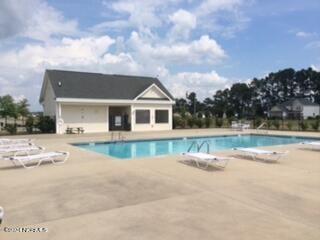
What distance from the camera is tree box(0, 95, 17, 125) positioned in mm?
24141

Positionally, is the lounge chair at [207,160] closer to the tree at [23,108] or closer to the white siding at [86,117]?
the white siding at [86,117]

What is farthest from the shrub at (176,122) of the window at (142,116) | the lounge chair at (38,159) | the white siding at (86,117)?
the lounge chair at (38,159)

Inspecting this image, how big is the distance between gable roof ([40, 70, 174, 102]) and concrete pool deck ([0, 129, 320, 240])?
15366mm

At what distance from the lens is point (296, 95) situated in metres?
75.4

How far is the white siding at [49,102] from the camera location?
78.4 ft

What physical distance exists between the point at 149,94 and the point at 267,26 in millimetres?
11029

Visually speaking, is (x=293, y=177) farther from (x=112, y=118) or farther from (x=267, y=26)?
(x=112, y=118)

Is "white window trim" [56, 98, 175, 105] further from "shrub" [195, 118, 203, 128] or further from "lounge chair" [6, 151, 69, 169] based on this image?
"lounge chair" [6, 151, 69, 169]

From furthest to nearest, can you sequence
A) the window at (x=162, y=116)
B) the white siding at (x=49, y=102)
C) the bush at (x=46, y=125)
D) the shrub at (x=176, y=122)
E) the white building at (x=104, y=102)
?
the shrub at (x=176, y=122)
the window at (x=162, y=116)
the white siding at (x=49, y=102)
the white building at (x=104, y=102)
the bush at (x=46, y=125)

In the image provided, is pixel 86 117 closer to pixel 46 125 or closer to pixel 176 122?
pixel 46 125

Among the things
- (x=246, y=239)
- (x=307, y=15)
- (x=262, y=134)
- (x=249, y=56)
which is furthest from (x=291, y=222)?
(x=249, y=56)

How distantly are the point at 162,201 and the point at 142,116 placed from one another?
20.4 m

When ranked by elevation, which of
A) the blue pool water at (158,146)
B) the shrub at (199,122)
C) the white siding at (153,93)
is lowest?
the blue pool water at (158,146)

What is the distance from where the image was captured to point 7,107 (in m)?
24.2
